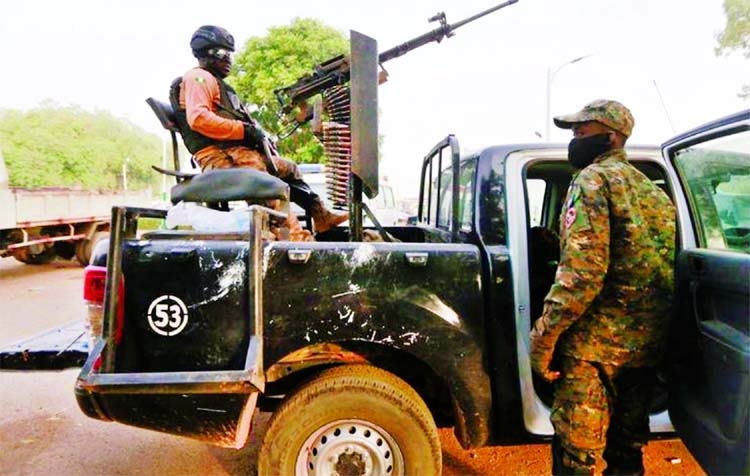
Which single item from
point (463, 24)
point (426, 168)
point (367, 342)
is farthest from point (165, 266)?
point (463, 24)

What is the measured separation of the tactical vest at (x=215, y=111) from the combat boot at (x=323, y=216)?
67 centimetres

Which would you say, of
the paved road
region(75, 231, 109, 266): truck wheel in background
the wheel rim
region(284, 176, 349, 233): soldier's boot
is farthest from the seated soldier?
region(75, 231, 109, 266): truck wheel in background

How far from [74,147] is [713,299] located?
35.3 meters

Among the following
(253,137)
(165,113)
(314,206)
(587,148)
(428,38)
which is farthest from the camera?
(428,38)

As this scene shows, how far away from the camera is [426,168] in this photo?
3.80 m

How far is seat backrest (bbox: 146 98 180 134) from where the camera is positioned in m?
2.91

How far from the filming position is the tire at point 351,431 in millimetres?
2215

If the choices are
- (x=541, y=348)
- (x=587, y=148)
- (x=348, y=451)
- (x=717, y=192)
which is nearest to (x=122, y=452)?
(x=348, y=451)

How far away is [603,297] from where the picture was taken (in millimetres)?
2145

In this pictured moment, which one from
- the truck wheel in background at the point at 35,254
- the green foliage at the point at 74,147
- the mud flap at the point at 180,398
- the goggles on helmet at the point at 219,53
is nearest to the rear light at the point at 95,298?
the mud flap at the point at 180,398

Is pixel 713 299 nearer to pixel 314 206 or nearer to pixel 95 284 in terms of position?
pixel 314 206

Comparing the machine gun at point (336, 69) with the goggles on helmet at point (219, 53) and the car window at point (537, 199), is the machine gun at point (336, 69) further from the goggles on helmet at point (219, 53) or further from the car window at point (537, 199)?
the car window at point (537, 199)

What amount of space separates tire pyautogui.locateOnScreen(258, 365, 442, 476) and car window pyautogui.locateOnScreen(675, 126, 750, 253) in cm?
164

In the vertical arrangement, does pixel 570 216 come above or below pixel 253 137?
below
